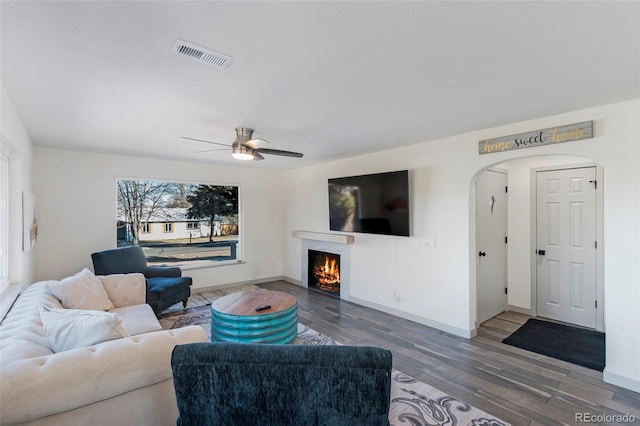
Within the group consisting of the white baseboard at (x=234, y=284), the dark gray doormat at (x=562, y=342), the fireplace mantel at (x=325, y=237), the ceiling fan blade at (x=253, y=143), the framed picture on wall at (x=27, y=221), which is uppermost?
the ceiling fan blade at (x=253, y=143)

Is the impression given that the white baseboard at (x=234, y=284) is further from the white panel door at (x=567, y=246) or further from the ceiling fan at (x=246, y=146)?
the white panel door at (x=567, y=246)

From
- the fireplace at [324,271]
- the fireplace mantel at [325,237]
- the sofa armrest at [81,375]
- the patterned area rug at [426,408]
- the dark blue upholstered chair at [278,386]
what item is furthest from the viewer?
the fireplace at [324,271]

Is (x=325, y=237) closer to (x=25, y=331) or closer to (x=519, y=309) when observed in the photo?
(x=519, y=309)

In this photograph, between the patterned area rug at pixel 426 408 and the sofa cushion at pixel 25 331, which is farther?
the patterned area rug at pixel 426 408

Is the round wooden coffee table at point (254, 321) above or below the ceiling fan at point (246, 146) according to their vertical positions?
below

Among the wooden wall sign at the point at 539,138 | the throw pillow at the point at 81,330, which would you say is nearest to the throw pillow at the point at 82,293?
the throw pillow at the point at 81,330

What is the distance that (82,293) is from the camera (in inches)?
113

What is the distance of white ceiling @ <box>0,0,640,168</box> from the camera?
4.68ft

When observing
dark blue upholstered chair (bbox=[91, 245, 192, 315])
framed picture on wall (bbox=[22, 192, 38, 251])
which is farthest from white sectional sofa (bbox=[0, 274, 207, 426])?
dark blue upholstered chair (bbox=[91, 245, 192, 315])

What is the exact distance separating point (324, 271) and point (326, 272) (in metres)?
0.06

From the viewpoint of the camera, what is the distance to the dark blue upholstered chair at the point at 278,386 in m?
1.29

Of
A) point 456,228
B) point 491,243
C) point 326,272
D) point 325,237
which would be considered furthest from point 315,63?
point 326,272

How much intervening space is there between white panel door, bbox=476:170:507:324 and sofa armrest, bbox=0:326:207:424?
3856 millimetres

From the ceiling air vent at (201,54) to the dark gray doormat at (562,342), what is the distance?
400cm
